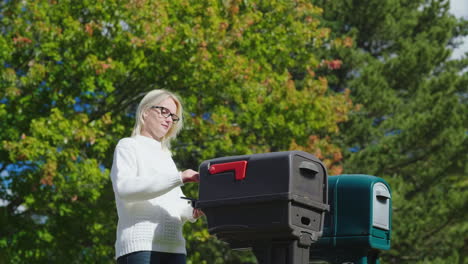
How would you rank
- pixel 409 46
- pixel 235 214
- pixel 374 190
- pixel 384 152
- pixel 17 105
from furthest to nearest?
1. pixel 409 46
2. pixel 384 152
3. pixel 17 105
4. pixel 374 190
5. pixel 235 214

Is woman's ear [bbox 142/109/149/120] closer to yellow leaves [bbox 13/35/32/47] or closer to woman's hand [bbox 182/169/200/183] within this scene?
woman's hand [bbox 182/169/200/183]

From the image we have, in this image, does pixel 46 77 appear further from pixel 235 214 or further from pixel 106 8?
pixel 235 214

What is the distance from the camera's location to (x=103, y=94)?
1206 cm

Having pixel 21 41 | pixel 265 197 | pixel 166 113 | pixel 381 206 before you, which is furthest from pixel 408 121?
pixel 265 197

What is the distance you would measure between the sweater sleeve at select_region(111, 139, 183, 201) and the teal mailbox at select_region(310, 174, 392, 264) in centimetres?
160

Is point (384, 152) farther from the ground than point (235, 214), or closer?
farther from the ground

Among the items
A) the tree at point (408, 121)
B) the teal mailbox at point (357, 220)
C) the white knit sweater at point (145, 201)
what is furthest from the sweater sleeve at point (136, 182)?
the tree at point (408, 121)

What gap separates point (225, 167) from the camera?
9.98 ft

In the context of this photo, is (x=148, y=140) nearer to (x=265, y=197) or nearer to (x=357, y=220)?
(x=265, y=197)

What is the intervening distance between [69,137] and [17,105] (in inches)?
51.7

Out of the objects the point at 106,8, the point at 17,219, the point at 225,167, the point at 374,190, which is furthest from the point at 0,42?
the point at 225,167

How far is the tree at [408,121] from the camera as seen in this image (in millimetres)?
18188

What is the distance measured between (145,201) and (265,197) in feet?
1.80

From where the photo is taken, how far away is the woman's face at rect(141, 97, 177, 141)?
3355 millimetres
